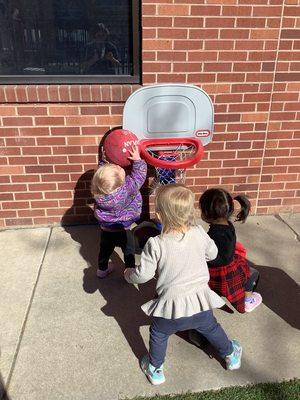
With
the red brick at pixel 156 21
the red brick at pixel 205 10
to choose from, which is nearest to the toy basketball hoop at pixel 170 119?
the red brick at pixel 156 21

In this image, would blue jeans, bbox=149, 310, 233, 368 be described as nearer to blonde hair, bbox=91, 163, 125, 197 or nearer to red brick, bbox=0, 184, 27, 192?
blonde hair, bbox=91, 163, 125, 197

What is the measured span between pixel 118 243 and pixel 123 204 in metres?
0.38

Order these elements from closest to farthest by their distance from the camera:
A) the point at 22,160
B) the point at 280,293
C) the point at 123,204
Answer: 1. the point at 123,204
2. the point at 280,293
3. the point at 22,160

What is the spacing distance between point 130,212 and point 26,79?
161 centimetres

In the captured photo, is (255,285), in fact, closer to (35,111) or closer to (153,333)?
(153,333)

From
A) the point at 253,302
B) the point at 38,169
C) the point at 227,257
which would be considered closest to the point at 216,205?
the point at 227,257

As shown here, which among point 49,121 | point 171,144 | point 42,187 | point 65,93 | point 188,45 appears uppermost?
point 188,45

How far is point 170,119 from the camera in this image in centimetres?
344

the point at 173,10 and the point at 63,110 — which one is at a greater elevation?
the point at 173,10

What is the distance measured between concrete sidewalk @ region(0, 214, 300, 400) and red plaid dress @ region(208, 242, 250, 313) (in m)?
0.19

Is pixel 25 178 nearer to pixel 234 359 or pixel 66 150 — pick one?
pixel 66 150

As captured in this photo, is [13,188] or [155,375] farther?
[13,188]

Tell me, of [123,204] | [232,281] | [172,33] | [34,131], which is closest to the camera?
[232,281]

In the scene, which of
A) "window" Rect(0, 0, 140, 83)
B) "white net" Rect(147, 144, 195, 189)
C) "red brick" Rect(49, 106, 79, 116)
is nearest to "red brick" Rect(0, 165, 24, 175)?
"red brick" Rect(49, 106, 79, 116)
